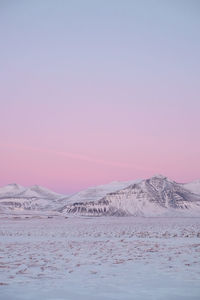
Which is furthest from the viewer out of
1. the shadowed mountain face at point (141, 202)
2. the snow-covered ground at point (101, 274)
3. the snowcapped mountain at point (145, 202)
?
the shadowed mountain face at point (141, 202)

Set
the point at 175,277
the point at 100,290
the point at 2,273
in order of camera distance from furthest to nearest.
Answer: the point at 2,273
the point at 175,277
the point at 100,290

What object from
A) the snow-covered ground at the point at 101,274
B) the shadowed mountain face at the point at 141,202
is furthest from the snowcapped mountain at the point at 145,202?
the snow-covered ground at the point at 101,274

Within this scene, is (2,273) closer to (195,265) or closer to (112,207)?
(195,265)

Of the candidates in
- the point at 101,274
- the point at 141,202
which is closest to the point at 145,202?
the point at 141,202

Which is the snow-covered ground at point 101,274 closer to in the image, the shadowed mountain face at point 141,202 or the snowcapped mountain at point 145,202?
the shadowed mountain face at point 141,202

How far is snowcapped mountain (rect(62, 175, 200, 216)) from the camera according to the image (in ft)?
505

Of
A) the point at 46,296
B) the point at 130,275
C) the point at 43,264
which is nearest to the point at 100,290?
the point at 46,296

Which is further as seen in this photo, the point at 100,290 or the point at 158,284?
the point at 158,284

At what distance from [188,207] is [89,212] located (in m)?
42.1

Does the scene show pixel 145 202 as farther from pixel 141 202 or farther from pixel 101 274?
pixel 101 274

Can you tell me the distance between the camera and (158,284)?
9.34m

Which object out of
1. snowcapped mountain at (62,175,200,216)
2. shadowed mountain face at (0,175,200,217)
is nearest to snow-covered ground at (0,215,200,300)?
shadowed mountain face at (0,175,200,217)

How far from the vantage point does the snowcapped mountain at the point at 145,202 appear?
154 metres

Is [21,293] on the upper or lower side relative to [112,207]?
lower
